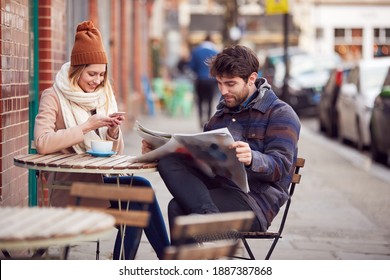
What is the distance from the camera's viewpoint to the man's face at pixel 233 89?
578 centimetres

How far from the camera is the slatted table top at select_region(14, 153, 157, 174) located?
5.45 metres

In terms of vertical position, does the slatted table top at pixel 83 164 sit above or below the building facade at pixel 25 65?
below

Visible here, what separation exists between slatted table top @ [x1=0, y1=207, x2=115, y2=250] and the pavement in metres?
3.11

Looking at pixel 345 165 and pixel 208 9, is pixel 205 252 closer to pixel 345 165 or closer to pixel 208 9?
pixel 345 165

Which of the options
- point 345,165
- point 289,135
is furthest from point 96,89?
point 345,165

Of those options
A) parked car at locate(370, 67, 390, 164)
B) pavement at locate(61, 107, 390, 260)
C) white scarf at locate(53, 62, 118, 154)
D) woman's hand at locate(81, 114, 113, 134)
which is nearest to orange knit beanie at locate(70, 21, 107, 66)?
white scarf at locate(53, 62, 118, 154)

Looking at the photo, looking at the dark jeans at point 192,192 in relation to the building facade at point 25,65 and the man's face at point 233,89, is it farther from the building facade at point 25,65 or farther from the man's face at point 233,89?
the building facade at point 25,65

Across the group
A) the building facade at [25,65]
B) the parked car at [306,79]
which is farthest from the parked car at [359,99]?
the parked car at [306,79]

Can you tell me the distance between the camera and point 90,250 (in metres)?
7.68

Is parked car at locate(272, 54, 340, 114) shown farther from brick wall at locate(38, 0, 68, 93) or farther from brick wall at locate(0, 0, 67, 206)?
brick wall at locate(0, 0, 67, 206)

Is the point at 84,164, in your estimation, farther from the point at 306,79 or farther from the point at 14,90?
the point at 306,79

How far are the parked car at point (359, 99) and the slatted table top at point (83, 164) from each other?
11.6 meters

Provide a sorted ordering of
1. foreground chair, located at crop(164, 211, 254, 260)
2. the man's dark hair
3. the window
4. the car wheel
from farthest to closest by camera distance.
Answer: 1. the window
2. the car wheel
3. the man's dark hair
4. foreground chair, located at crop(164, 211, 254, 260)
